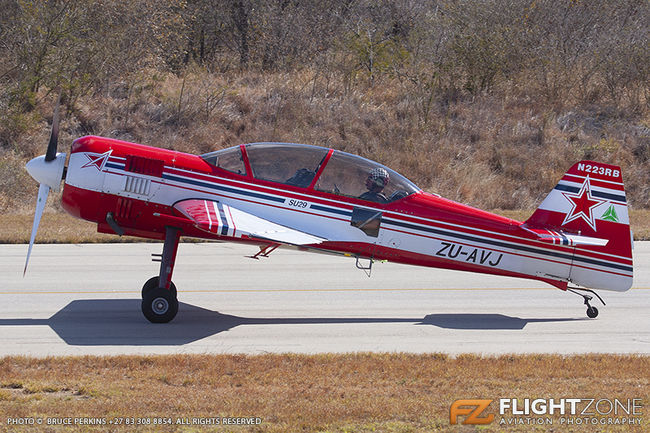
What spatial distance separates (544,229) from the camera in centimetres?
1051

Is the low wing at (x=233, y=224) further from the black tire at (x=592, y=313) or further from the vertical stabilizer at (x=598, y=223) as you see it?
the black tire at (x=592, y=313)

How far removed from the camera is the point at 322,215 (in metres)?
10.0

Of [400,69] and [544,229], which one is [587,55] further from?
[544,229]

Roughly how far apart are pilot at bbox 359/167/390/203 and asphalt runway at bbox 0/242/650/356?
69.2 inches

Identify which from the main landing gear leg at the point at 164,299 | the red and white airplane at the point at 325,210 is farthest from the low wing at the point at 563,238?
the main landing gear leg at the point at 164,299

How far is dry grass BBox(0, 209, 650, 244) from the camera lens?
1541 centimetres

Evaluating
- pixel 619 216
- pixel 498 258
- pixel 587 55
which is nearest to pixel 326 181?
pixel 498 258

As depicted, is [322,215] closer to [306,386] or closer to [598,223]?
[306,386]

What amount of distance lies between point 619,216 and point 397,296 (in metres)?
3.57

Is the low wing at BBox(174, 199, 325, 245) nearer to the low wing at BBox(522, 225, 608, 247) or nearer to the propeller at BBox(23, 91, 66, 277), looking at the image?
the propeller at BBox(23, 91, 66, 277)

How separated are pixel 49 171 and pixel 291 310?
12.9 ft

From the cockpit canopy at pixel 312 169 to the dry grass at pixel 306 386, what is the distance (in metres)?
2.57

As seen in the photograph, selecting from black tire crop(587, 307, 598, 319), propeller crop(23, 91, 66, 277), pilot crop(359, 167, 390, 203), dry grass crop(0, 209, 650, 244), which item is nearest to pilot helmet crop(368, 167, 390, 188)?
pilot crop(359, 167, 390, 203)

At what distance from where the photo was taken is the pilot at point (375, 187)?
10.2 m
